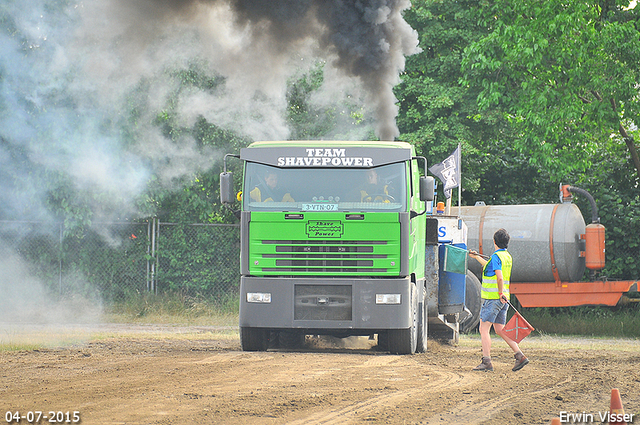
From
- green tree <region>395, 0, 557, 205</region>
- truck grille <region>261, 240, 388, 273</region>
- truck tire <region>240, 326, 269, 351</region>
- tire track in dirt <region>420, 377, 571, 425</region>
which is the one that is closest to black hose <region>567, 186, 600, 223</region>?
green tree <region>395, 0, 557, 205</region>

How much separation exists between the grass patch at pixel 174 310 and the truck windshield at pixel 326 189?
7.30 meters

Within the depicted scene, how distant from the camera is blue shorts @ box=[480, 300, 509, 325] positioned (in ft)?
33.4

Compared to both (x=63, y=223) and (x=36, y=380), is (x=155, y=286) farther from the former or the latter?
(x=36, y=380)

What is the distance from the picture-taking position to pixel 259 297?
11.1 metres

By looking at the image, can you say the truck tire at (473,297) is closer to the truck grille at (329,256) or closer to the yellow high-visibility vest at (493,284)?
the truck grille at (329,256)

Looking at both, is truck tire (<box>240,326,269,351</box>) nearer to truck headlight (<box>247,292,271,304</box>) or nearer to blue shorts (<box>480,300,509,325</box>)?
truck headlight (<box>247,292,271,304</box>)

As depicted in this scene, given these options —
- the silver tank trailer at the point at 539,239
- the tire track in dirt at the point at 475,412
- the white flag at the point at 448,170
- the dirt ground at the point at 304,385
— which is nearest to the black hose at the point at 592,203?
the silver tank trailer at the point at 539,239

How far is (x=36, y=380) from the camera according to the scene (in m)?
8.80

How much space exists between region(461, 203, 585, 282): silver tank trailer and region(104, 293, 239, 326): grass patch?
6.08 m

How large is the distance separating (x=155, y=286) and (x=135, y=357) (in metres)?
8.66

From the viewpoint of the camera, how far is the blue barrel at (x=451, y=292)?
1382cm

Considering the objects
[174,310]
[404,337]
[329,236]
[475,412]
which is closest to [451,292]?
[404,337]

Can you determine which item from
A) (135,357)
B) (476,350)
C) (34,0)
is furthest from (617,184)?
(34,0)

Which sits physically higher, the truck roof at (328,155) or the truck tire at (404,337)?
the truck roof at (328,155)
